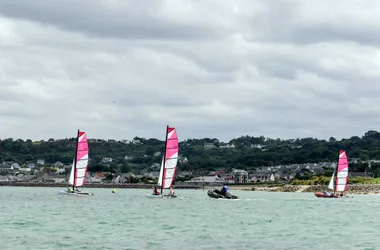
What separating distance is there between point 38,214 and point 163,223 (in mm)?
10927

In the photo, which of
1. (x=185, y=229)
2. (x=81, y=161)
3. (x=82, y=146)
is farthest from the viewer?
(x=81, y=161)

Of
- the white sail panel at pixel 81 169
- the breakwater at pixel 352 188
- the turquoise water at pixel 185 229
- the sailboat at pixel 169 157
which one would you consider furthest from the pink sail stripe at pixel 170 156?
the breakwater at pixel 352 188

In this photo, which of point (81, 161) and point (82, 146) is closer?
point (82, 146)

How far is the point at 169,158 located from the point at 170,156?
232 mm

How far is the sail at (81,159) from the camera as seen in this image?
87.2 m

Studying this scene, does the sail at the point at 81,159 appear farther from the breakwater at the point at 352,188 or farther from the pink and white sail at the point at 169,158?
the breakwater at the point at 352,188

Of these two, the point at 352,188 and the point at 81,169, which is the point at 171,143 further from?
the point at 352,188

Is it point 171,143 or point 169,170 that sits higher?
point 171,143

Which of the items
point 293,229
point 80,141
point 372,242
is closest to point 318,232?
point 293,229

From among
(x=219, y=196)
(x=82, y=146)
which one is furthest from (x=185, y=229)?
(x=82, y=146)

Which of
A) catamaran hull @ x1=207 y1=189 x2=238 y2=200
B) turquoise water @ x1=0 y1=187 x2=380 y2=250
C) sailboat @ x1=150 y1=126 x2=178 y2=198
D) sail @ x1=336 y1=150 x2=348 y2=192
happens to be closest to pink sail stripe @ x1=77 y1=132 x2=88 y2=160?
sailboat @ x1=150 y1=126 x2=178 y2=198

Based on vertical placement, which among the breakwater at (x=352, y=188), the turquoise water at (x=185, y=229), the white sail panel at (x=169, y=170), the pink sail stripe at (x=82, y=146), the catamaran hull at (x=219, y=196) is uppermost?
the pink sail stripe at (x=82, y=146)

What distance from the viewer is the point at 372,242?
128 feet

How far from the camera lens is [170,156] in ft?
266
